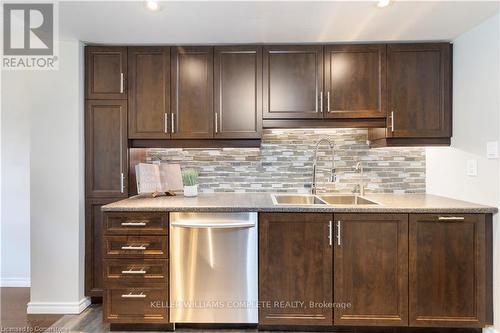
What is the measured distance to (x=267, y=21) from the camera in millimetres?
2145

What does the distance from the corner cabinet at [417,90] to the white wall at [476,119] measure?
11 centimetres

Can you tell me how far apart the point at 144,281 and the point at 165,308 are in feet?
0.82

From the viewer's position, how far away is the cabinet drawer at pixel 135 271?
2133mm

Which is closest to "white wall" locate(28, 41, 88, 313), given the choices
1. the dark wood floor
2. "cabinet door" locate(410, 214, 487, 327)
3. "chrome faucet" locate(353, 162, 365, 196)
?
the dark wood floor

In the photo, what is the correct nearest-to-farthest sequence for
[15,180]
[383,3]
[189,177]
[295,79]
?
[383,3] → [295,79] → [189,177] → [15,180]

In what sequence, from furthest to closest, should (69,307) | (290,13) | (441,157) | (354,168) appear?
(354,168), (441,157), (69,307), (290,13)

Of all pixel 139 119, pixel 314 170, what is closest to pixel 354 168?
pixel 314 170

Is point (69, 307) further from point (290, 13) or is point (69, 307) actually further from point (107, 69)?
point (290, 13)

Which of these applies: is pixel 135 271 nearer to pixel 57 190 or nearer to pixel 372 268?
pixel 57 190

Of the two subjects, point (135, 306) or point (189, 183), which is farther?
point (189, 183)

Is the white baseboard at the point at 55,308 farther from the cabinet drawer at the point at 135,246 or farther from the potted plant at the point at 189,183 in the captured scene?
the potted plant at the point at 189,183

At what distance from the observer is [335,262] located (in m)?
2.09

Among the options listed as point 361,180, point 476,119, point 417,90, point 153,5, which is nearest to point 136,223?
point 153,5

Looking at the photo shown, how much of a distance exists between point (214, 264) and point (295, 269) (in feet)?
1.92
